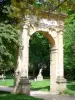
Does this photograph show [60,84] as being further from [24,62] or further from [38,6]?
[38,6]

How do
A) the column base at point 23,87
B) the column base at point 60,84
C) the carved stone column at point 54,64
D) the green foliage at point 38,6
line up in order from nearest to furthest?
1. the green foliage at point 38,6
2. the column base at point 23,87
3. the column base at point 60,84
4. the carved stone column at point 54,64

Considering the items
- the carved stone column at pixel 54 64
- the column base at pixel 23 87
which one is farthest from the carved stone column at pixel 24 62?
the carved stone column at pixel 54 64

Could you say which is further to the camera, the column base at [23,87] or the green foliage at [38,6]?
the column base at [23,87]

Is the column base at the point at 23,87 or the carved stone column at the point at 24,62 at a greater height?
the carved stone column at the point at 24,62

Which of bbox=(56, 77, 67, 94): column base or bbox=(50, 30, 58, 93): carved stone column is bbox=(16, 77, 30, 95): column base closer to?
bbox=(56, 77, 67, 94): column base

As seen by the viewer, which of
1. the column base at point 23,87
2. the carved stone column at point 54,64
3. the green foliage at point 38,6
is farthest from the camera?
the carved stone column at point 54,64

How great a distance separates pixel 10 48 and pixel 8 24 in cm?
168

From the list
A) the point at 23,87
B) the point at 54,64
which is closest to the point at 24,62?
the point at 23,87

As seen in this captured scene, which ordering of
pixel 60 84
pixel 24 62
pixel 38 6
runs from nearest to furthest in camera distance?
pixel 38 6 → pixel 24 62 → pixel 60 84

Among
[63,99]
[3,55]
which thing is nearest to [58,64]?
[63,99]

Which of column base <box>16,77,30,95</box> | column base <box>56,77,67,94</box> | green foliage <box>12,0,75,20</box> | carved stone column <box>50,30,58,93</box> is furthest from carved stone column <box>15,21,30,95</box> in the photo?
green foliage <box>12,0,75,20</box>

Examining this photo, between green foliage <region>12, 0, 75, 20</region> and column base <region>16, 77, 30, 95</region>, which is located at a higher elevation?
green foliage <region>12, 0, 75, 20</region>

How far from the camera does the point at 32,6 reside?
8.04m

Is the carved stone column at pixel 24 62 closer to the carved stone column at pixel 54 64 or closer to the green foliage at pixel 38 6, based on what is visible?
the carved stone column at pixel 54 64
